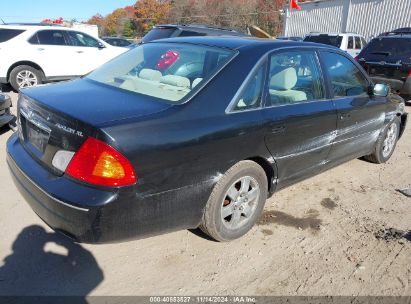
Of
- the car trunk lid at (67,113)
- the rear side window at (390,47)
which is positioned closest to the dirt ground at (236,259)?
the car trunk lid at (67,113)

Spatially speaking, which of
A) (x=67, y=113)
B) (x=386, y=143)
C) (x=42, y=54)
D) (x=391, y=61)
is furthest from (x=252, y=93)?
(x=42, y=54)

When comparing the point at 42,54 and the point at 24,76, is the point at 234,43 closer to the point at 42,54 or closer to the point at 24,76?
the point at 42,54

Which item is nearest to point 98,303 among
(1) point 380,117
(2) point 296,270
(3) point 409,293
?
(2) point 296,270

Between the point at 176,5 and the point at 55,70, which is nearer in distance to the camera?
the point at 55,70

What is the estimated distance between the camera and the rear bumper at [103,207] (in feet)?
7.64

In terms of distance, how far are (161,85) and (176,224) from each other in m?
1.11

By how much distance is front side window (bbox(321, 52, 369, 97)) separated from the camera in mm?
3921

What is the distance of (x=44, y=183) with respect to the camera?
252 centimetres

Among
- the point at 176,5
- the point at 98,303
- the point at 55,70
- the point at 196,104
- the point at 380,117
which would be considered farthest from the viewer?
the point at 176,5

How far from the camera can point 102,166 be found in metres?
2.32

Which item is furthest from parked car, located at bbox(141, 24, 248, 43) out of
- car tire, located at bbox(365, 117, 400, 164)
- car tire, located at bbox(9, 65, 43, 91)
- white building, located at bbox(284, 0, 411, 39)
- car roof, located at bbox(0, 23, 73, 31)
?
white building, located at bbox(284, 0, 411, 39)

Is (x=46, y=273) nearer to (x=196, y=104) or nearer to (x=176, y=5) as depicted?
(x=196, y=104)

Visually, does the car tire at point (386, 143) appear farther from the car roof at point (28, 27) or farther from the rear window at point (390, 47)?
the car roof at point (28, 27)

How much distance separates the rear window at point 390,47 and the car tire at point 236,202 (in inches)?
300
